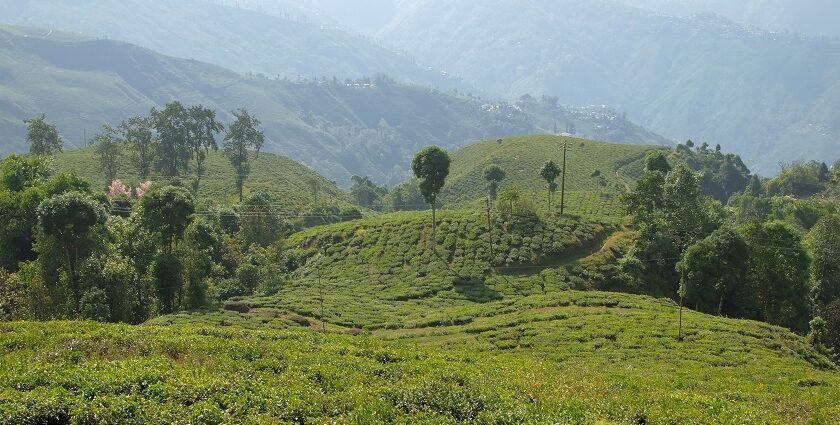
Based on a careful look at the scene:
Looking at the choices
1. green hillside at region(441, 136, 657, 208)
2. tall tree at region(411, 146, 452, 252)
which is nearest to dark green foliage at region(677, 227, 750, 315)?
tall tree at region(411, 146, 452, 252)

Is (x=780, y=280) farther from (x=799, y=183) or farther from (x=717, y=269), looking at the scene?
(x=799, y=183)

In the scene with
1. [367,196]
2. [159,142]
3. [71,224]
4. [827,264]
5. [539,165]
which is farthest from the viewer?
[367,196]

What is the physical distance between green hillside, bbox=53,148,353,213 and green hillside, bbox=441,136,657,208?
2889 cm

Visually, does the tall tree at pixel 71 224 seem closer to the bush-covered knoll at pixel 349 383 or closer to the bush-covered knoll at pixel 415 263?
the bush-covered knoll at pixel 415 263

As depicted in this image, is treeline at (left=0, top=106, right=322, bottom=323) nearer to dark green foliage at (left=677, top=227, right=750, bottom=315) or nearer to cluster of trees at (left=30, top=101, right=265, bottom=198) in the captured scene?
cluster of trees at (left=30, top=101, right=265, bottom=198)

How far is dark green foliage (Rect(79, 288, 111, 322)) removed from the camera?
45.2 metres

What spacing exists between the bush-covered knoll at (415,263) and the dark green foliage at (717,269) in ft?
42.0

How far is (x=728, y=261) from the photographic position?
2325 inches

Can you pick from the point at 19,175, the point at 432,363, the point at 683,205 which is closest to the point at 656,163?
the point at 683,205

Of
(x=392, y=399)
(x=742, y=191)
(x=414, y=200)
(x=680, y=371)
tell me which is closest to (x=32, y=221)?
(x=392, y=399)

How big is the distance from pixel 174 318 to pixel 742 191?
15599 centimetres

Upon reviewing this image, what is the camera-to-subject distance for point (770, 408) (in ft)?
80.4

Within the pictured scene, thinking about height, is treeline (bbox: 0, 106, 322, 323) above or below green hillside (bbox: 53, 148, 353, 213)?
below

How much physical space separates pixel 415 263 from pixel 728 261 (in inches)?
1227
